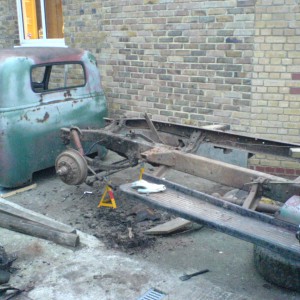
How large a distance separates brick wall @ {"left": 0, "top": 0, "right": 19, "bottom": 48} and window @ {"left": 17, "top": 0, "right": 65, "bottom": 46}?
16 centimetres

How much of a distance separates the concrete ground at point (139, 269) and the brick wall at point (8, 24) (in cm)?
610

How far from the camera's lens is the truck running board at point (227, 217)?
3.16 m

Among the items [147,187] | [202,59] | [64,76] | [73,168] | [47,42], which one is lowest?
[73,168]

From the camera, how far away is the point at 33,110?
18.6ft

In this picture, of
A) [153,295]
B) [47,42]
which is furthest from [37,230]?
[47,42]

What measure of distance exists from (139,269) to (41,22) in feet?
22.5

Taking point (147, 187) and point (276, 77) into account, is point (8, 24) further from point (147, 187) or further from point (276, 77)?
point (147, 187)

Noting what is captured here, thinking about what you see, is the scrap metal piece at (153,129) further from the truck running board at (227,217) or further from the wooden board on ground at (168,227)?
the truck running board at (227,217)

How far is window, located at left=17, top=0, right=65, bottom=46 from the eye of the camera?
9156mm

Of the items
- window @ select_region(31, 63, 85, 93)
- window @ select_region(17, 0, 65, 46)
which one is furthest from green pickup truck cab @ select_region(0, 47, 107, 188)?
window @ select_region(17, 0, 65, 46)

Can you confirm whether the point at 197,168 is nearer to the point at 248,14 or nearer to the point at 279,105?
the point at 279,105

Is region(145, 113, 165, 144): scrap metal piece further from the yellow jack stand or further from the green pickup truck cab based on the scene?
the green pickup truck cab

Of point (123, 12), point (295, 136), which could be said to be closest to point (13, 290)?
point (295, 136)

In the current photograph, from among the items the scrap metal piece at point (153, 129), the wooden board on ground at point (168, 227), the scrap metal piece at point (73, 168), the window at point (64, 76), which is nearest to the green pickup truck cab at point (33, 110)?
the window at point (64, 76)
